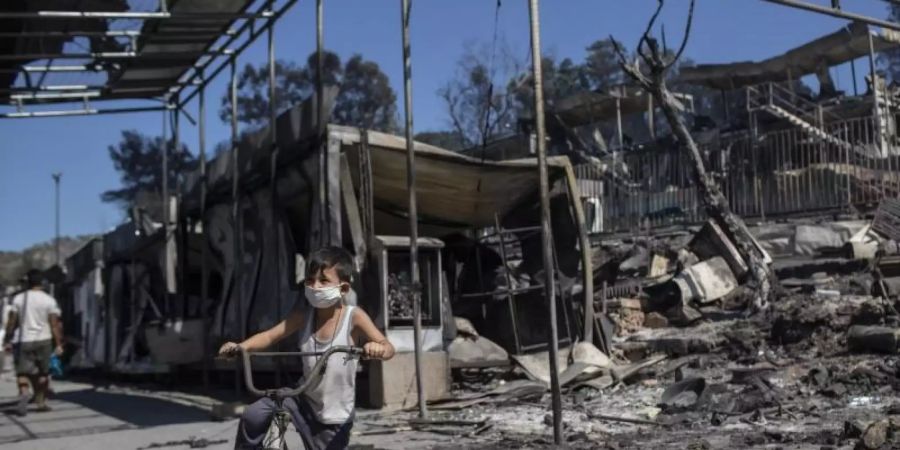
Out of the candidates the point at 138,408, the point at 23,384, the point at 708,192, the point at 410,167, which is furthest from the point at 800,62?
the point at 23,384

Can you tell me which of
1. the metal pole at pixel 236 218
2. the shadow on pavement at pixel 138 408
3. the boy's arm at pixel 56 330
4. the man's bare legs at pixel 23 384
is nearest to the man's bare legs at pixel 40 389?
the man's bare legs at pixel 23 384

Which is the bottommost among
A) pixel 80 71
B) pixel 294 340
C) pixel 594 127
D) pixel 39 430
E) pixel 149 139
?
pixel 39 430

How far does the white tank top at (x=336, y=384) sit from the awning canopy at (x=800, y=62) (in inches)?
1008

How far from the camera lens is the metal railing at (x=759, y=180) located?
17.8 meters

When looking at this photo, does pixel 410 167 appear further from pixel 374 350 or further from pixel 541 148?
pixel 374 350

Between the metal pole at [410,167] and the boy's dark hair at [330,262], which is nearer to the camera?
the boy's dark hair at [330,262]

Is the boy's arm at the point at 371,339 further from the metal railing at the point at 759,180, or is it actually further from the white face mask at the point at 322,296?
the metal railing at the point at 759,180

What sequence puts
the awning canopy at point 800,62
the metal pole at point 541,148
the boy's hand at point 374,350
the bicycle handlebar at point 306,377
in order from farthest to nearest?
the awning canopy at point 800,62 < the metal pole at point 541,148 < the boy's hand at point 374,350 < the bicycle handlebar at point 306,377

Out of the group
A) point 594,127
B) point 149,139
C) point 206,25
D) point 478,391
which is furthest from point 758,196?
point 149,139

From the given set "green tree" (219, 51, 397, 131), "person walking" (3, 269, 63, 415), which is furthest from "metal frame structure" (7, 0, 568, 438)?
"green tree" (219, 51, 397, 131)

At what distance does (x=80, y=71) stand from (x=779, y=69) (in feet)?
80.9

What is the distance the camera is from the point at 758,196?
19312mm

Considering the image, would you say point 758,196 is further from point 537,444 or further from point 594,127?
point 594,127

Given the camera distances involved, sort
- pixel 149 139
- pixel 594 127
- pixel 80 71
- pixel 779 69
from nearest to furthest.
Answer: pixel 80 71, pixel 779 69, pixel 594 127, pixel 149 139
